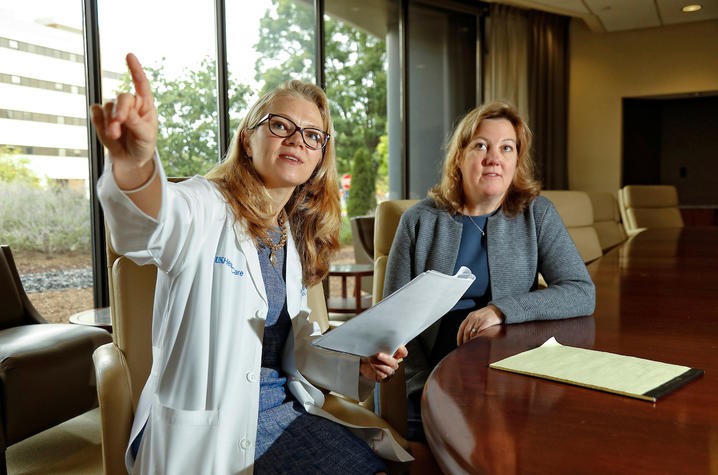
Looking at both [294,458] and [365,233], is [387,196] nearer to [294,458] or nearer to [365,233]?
[365,233]

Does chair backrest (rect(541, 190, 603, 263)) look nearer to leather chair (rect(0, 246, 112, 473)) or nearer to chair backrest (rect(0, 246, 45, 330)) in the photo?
leather chair (rect(0, 246, 112, 473))

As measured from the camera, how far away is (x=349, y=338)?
103 centimetres

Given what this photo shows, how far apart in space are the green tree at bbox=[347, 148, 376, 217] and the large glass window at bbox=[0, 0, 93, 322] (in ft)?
8.02

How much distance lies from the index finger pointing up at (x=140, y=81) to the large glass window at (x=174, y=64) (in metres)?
3.19

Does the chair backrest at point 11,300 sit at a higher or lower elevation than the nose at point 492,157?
lower

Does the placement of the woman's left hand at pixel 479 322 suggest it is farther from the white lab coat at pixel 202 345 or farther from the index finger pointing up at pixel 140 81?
the index finger pointing up at pixel 140 81

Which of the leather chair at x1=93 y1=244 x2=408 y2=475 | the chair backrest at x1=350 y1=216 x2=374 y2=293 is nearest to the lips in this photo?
the leather chair at x1=93 y1=244 x2=408 y2=475

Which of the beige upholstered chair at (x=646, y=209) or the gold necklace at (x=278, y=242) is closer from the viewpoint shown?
the gold necklace at (x=278, y=242)

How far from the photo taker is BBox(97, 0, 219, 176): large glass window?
3760 millimetres

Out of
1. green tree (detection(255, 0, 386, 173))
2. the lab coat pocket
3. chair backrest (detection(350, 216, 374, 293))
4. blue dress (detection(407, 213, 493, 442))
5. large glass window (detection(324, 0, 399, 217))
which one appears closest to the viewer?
the lab coat pocket

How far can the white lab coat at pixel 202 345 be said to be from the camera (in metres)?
1.11

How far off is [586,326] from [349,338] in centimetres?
55

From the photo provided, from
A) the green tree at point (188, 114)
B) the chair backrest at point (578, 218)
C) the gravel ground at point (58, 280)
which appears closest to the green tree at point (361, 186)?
the green tree at point (188, 114)

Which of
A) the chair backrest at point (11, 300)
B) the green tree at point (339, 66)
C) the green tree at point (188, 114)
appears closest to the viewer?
the chair backrest at point (11, 300)
